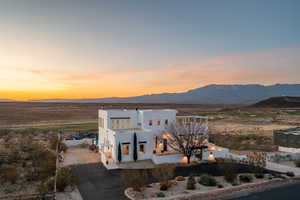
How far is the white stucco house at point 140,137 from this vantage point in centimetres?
2031

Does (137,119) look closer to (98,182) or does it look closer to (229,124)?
(98,182)

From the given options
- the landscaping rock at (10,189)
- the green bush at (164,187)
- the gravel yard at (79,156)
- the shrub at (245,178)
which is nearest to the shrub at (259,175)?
the shrub at (245,178)

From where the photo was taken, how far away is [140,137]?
21156 mm

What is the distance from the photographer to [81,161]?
21.1 meters

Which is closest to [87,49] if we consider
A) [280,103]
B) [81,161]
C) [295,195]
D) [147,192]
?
[81,161]

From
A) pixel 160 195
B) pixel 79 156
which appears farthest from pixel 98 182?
pixel 79 156

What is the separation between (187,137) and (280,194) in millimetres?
9124

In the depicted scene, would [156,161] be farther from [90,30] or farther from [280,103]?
[280,103]

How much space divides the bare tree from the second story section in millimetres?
1509

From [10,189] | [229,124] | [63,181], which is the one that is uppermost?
[63,181]

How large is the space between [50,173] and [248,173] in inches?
643

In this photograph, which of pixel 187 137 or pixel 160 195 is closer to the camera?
pixel 160 195

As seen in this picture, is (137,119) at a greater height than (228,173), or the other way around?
(137,119)

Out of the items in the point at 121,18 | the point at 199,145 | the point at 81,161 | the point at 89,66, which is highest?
the point at 121,18
